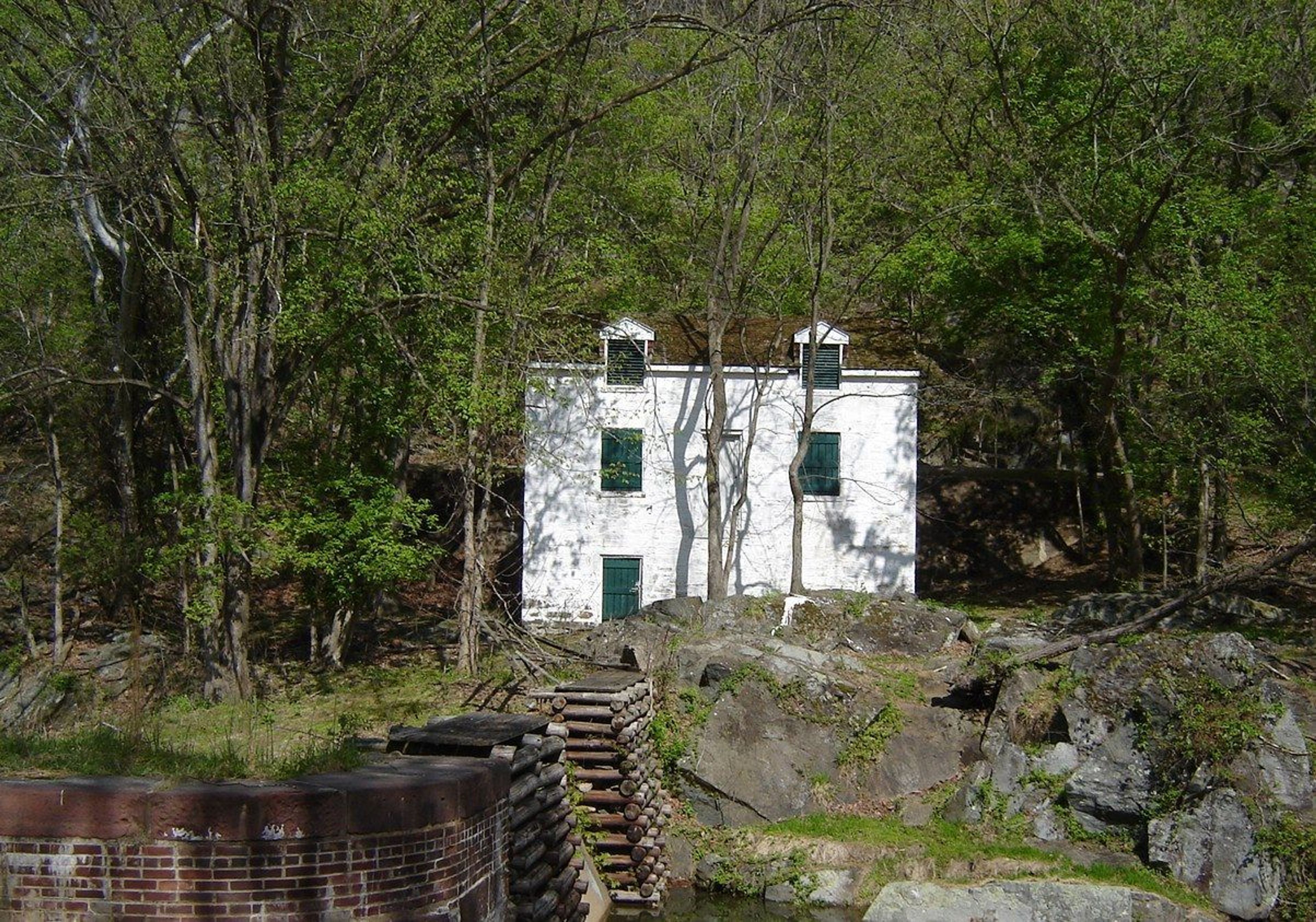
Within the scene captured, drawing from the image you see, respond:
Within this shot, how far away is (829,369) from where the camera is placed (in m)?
25.2

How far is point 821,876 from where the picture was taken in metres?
14.9

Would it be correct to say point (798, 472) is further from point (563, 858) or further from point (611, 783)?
→ point (563, 858)

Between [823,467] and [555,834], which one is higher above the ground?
[823,467]

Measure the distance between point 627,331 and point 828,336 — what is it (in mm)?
4247

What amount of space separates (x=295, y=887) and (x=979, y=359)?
26.8 metres

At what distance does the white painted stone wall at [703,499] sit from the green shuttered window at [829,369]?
147mm

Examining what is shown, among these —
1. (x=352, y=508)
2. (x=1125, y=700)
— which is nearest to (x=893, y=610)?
(x=1125, y=700)

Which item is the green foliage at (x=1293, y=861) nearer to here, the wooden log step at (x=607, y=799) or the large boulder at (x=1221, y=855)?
the large boulder at (x=1221, y=855)

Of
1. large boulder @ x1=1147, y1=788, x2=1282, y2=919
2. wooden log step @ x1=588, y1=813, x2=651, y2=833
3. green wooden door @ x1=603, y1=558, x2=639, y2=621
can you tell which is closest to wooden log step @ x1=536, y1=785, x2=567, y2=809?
wooden log step @ x1=588, y1=813, x2=651, y2=833

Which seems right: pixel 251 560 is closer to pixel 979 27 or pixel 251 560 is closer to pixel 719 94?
pixel 719 94

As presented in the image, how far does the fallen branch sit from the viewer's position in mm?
17562

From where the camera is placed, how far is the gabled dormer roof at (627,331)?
24.4 metres

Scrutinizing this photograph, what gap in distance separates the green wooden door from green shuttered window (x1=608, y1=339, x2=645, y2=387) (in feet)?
12.3

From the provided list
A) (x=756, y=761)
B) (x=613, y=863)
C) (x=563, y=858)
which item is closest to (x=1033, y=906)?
(x=756, y=761)
